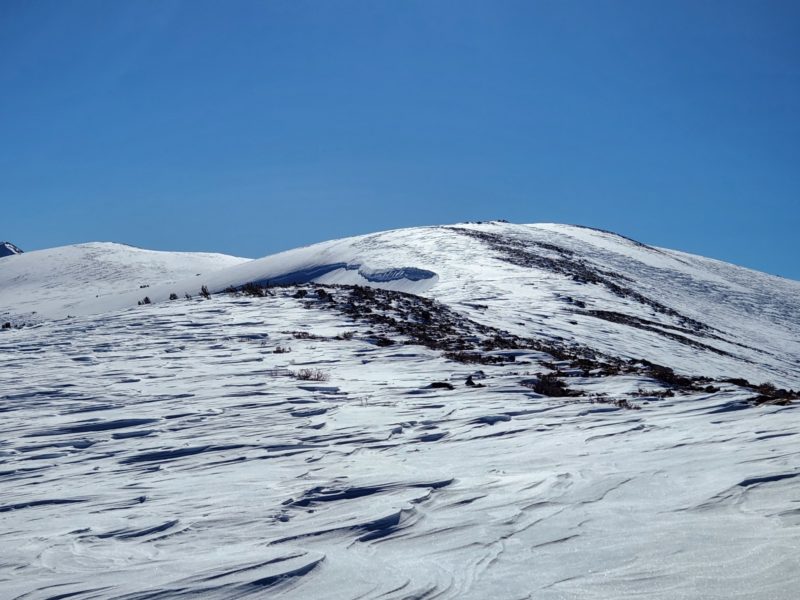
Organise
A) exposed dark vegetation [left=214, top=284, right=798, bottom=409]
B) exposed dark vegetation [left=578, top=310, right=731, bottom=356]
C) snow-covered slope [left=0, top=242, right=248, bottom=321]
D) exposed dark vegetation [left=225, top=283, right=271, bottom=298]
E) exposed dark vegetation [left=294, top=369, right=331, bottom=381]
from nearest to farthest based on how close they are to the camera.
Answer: exposed dark vegetation [left=214, top=284, right=798, bottom=409], exposed dark vegetation [left=294, top=369, right=331, bottom=381], exposed dark vegetation [left=225, top=283, right=271, bottom=298], exposed dark vegetation [left=578, top=310, right=731, bottom=356], snow-covered slope [left=0, top=242, right=248, bottom=321]

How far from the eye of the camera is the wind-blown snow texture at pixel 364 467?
13.6 ft

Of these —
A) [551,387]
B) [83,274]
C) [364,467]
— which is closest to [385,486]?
[364,467]

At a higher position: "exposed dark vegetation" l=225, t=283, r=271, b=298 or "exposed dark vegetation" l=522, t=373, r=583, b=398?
"exposed dark vegetation" l=225, t=283, r=271, b=298

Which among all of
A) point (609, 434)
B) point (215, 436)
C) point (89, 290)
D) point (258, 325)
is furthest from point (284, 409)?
point (89, 290)

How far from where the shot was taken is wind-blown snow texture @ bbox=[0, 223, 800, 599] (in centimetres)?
415

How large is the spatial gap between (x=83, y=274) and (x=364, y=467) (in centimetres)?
5554

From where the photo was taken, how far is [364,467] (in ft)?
22.4

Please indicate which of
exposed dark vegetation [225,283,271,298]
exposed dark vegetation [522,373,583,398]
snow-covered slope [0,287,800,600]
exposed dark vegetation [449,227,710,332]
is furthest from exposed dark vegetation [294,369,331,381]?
exposed dark vegetation [449,227,710,332]

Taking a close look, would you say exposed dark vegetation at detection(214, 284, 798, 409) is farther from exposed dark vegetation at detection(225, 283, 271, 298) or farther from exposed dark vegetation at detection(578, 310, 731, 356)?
exposed dark vegetation at detection(578, 310, 731, 356)

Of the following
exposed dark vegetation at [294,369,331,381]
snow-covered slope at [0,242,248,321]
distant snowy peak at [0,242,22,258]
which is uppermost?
distant snowy peak at [0,242,22,258]

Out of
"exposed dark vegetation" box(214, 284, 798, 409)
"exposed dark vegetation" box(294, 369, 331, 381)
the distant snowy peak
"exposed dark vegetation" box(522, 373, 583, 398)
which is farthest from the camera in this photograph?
the distant snowy peak

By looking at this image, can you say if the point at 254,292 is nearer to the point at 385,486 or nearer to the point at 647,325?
the point at 647,325

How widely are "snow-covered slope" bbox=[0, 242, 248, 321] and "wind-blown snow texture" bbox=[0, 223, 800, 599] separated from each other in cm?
2567

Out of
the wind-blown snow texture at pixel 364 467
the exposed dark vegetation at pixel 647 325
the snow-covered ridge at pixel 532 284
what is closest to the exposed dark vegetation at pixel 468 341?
the wind-blown snow texture at pixel 364 467
